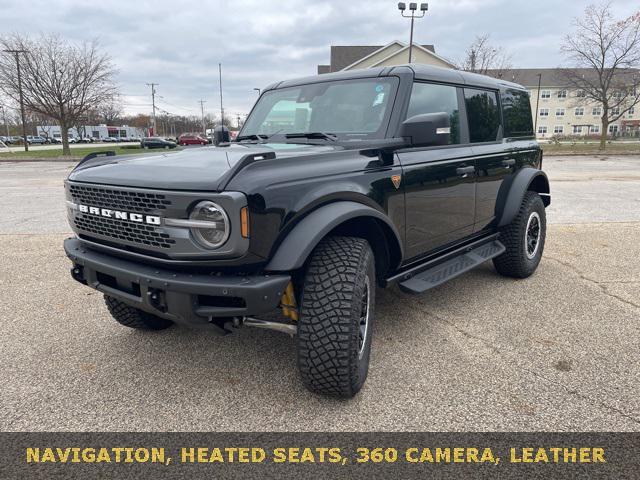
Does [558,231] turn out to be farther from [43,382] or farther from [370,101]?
[43,382]

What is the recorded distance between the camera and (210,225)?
215 centimetres

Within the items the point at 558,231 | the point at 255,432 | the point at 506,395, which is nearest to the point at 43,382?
the point at 255,432

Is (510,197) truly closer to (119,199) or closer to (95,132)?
(119,199)

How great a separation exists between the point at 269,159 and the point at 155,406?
4.81 feet

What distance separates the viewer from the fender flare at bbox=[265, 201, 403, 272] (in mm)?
2246

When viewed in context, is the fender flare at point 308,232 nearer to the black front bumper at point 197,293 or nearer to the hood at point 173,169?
the black front bumper at point 197,293

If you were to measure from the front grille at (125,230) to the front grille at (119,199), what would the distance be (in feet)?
0.26

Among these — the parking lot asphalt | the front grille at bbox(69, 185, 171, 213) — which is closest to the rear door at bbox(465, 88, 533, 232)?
the parking lot asphalt

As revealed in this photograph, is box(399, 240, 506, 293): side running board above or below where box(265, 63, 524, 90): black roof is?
below

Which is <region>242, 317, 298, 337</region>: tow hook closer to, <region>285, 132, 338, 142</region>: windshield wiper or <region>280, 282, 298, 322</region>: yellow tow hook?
<region>280, 282, 298, 322</region>: yellow tow hook

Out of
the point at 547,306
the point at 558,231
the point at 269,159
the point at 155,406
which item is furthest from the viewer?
the point at 558,231

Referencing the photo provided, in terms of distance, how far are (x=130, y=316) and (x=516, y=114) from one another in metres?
4.07

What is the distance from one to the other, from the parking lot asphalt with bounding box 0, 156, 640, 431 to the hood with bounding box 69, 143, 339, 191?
3.92ft

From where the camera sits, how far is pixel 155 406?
2529mm
